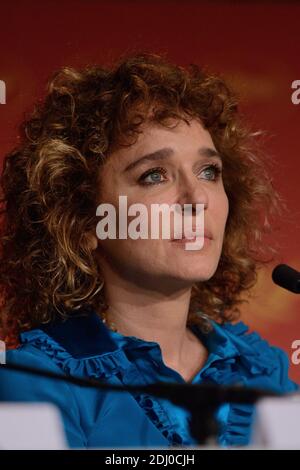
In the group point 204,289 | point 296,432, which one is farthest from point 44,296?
point 296,432

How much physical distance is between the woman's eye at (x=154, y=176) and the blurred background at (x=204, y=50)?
0.83 feet

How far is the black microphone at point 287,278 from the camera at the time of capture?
0.95 metres

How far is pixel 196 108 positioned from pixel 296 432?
2.05ft

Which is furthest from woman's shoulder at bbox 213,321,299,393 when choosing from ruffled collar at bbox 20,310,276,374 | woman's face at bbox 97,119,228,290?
woman's face at bbox 97,119,228,290

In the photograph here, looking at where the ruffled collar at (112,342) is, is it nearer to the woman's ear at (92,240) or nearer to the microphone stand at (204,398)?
the woman's ear at (92,240)

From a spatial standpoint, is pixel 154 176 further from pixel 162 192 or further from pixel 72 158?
pixel 72 158

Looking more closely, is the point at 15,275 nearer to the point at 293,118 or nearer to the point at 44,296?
the point at 44,296

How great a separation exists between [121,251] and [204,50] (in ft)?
1.31

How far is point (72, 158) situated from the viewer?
1190 millimetres

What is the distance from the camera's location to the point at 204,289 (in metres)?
1.39

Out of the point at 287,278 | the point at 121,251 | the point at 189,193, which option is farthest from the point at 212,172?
the point at 287,278

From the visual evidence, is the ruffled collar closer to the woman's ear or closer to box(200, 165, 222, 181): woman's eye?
the woman's ear

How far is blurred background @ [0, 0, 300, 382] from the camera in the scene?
126 centimetres

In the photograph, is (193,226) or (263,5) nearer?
(193,226)
